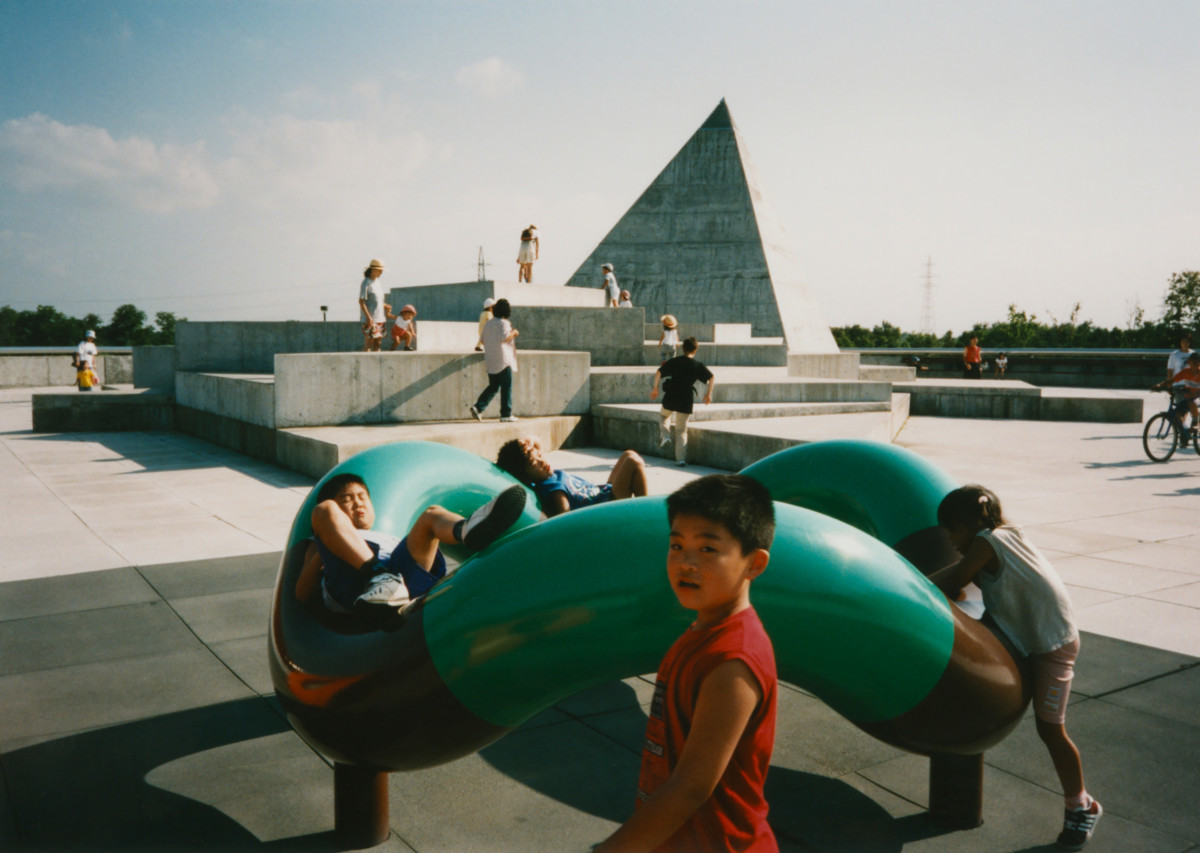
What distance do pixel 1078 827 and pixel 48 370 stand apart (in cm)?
3437

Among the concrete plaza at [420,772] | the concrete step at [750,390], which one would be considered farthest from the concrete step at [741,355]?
the concrete plaza at [420,772]

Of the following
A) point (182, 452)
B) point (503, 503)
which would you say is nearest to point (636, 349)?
point (182, 452)

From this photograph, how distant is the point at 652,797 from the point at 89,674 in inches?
159

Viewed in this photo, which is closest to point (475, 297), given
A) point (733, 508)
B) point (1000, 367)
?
point (733, 508)

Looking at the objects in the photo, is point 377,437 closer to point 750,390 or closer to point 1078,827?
point 750,390

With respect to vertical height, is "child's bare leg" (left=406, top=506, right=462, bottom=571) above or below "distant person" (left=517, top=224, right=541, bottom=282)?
below

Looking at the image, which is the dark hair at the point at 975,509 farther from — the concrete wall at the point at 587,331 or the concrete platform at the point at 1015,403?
the concrete platform at the point at 1015,403

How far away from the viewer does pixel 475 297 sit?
67.4 feet

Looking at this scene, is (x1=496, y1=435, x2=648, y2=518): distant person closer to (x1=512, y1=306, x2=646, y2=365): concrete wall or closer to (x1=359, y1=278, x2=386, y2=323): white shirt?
(x1=359, y1=278, x2=386, y2=323): white shirt

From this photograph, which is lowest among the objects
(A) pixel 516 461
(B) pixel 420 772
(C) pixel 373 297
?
(B) pixel 420 772

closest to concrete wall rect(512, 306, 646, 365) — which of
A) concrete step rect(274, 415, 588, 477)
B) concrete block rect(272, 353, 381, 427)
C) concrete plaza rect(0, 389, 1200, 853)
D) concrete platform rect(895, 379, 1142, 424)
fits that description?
concrete step rect(274, 415, 588, 477)

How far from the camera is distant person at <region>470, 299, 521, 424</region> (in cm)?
1223

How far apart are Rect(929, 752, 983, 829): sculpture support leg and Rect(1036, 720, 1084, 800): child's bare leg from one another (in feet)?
0.86

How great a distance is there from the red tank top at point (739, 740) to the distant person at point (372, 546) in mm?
1602
